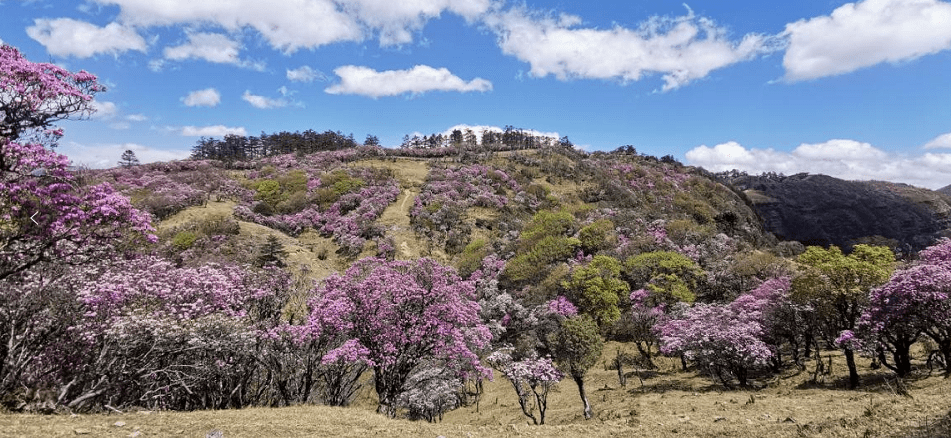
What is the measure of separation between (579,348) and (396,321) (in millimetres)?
8526

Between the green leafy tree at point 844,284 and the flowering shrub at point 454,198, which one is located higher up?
the flowering shrub at point 454,198

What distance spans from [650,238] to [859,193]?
4920 inches

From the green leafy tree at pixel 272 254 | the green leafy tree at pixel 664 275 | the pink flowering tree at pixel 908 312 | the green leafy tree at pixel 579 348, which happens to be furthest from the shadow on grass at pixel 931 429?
the green leafy tree at pixel 272 254

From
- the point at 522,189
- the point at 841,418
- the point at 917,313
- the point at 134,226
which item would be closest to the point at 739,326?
the point at 917,313

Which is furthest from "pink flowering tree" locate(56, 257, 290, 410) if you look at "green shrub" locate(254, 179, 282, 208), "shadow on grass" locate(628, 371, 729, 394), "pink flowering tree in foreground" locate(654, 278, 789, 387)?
"green shrub" locate(254, 179, 282, 208)

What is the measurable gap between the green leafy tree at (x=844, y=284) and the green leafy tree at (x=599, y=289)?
42.8 feet

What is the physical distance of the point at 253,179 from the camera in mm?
64812

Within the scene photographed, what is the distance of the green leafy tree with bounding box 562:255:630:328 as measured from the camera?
33000 millimetres

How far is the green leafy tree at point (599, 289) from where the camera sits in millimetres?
33000

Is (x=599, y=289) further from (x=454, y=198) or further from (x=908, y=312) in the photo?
(x=454, y=198)

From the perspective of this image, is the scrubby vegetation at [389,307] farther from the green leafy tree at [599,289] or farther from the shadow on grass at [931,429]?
the shadow on grass at [931,429]

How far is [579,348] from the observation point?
20.1 metres

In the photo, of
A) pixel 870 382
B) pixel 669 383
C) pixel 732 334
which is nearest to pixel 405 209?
pixel 669 383

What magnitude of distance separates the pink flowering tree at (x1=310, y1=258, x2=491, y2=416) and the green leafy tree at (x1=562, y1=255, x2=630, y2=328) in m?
17.1
